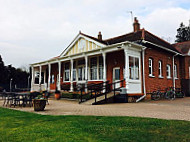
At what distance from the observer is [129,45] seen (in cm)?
1280

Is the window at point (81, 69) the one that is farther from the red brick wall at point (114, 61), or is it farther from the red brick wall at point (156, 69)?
the red brick wall at point (156, 69)

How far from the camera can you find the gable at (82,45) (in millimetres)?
16845

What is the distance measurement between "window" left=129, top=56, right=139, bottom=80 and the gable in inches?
133

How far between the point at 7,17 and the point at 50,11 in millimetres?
3655

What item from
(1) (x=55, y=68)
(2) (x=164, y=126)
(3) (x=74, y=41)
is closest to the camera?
(2) (x=164, y=126)

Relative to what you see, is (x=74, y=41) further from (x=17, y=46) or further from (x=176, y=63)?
(x=17, y=46)

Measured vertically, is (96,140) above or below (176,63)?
below

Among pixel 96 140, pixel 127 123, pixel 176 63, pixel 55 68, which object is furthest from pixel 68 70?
pixel 96 140

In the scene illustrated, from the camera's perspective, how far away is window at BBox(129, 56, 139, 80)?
45.6 ft

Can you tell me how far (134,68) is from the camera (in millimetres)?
13836

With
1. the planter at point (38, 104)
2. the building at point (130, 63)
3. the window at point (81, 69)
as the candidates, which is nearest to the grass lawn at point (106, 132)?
the planter at point (38, 104)

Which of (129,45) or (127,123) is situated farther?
(129,45)

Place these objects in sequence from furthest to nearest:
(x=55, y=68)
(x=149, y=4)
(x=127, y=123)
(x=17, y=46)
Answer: (x=17, y=46), (x=55, y=68), (x=149, y=4), (x=127, y=123)

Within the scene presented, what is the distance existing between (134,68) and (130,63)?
2.79 ft
